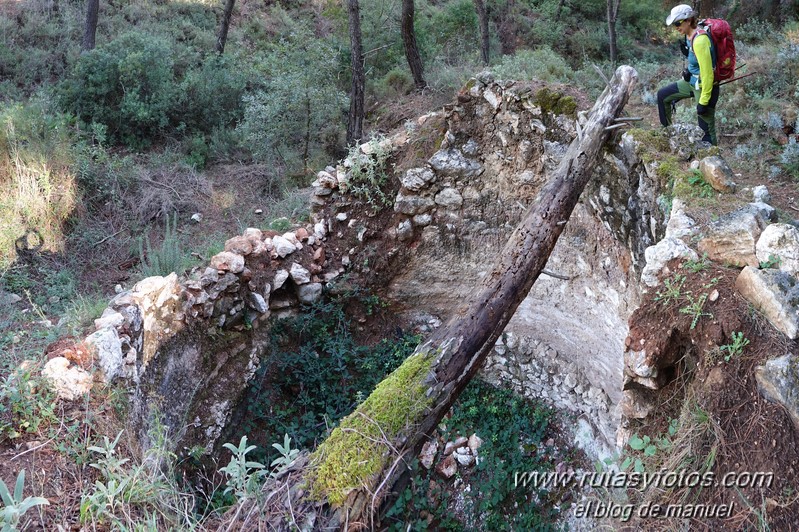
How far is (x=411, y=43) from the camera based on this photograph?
9547 mm

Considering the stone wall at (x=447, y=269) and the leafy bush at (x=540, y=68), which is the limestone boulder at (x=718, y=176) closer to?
the stone wall at (x=447, y=269)

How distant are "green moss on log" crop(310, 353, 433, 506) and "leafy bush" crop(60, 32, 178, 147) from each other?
735 cm

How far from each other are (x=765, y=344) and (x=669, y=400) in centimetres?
58

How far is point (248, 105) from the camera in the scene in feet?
29.7

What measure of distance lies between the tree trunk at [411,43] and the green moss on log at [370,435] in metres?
7.66

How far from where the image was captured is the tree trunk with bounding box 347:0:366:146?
26.1 ft

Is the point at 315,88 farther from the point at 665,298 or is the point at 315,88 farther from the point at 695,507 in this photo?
the point at 695,507

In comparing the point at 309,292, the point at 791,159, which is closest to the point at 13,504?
the point at 309,292

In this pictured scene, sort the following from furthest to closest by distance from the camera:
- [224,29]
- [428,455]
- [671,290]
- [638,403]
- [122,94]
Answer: [224,29] < [122,94] < [428,455] < [638,403] < [671,290]

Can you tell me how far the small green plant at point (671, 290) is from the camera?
3043mm

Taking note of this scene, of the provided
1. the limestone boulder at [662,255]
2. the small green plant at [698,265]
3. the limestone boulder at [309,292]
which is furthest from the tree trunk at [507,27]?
the small green plant at [698,265]

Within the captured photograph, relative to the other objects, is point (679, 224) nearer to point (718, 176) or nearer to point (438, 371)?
point (718, 176)

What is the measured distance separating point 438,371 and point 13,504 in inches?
77.1

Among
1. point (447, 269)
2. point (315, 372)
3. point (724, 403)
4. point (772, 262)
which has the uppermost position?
point (772, 262)
